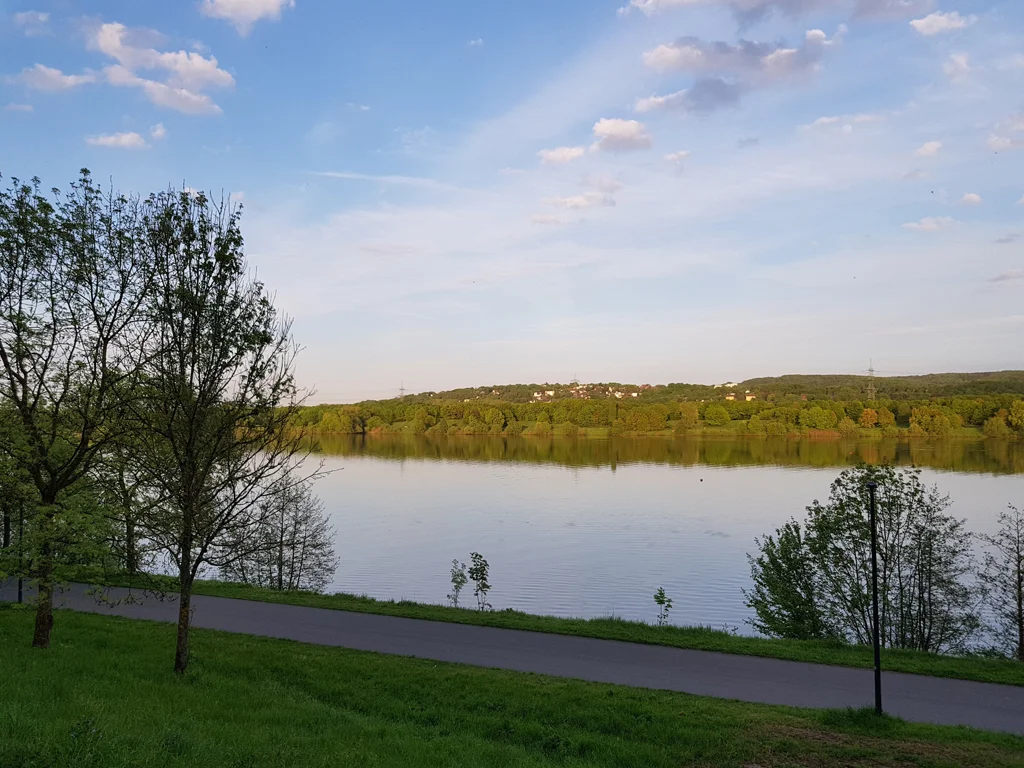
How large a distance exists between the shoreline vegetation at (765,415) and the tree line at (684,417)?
17 centimetres

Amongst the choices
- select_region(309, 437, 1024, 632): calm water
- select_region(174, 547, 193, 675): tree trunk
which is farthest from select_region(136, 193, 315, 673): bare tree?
select_region(309, 437, 1024, 632): calm water

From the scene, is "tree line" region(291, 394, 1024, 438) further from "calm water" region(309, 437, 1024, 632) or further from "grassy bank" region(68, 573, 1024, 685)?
"grassy bank" region(68, 573, 1024, 685)

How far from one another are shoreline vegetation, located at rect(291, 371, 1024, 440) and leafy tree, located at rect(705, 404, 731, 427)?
187 millimetres

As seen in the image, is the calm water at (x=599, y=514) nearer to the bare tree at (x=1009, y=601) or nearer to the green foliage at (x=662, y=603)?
the green foliage at (x=662, y=603)

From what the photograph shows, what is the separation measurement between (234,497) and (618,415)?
13273cm

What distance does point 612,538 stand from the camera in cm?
3850

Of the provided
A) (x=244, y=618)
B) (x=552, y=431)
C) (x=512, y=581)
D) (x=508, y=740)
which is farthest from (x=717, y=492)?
(x=552, y=431)

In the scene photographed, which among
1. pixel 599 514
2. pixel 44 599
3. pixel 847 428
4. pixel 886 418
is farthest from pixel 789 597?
pixel 886 418

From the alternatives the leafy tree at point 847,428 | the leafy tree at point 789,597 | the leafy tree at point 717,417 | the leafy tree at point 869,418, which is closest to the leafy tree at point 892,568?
the leafy tree at point 789,597

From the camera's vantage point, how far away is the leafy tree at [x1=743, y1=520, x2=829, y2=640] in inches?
825

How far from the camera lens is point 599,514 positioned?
46.2 meters

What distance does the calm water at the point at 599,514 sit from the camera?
93.2 ft

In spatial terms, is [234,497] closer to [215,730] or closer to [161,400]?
[161,400]

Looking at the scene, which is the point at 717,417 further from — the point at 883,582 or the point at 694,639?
the point at 694,639
